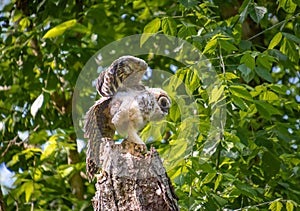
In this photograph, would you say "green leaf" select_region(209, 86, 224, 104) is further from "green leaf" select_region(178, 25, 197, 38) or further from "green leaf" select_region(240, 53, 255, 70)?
"green leaf" select_region(178, 25, 197, 38)

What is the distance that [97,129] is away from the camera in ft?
5.98

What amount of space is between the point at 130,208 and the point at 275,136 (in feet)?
4.39

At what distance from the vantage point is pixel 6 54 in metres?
3.55

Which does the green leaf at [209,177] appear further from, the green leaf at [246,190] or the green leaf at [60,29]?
the green leaf at [60,29]

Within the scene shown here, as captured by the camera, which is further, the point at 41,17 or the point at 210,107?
the point at 41,17

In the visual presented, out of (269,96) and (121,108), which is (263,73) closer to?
(269,96)

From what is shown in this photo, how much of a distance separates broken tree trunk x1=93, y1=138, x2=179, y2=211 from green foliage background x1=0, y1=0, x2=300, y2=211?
640mm

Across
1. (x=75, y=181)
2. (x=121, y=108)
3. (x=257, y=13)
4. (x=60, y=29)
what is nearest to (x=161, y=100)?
(x=121, y=108)

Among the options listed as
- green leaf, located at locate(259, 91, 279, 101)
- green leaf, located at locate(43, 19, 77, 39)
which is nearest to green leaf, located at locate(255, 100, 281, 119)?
green leaf, located at locate(259, 91, 279, 101)

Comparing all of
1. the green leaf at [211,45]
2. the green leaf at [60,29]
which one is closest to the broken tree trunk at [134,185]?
the green leaf at [211,45]

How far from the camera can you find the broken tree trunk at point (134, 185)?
1628 millimetres

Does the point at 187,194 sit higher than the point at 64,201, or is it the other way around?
the point at 187,194

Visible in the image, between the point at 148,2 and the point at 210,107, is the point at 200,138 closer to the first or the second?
the point at 210,107

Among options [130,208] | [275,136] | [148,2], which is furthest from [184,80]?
[148,2]
